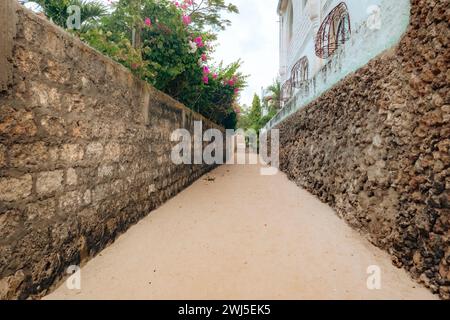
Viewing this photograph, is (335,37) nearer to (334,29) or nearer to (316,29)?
(334,29)

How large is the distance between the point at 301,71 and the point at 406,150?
876 centimetres

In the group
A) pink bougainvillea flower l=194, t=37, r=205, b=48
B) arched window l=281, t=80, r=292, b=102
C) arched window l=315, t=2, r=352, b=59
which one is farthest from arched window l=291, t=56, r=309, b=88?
pink bougainvillea flower l=194, t=37, r=205, b=48

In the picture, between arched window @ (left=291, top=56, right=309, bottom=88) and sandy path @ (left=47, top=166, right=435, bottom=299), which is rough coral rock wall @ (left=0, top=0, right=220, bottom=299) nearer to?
sandy path @ (left=47, top=166, right=435, bottom=299)

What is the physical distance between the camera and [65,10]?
443 cm

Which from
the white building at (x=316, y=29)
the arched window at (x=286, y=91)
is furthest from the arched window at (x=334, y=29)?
the arched window at (x=286, y=91)

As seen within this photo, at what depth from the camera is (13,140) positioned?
159 cm

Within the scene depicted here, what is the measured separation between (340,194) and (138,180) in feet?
9.09

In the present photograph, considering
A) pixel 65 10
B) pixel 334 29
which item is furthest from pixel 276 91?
pixel 65 10

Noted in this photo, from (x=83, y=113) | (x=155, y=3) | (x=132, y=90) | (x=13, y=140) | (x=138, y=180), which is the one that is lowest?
(x=138, y=180)

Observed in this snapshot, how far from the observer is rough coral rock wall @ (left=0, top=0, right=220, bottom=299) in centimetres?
159

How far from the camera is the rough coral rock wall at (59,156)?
1.59m

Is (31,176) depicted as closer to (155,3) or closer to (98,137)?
(98,137)
